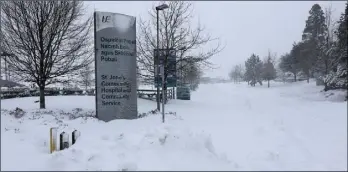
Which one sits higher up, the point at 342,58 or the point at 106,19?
the point at 106,19

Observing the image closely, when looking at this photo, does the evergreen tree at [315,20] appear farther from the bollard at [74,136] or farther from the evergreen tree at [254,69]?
the bollard at [74,136]

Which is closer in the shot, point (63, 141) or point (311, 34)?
point (63, 141)

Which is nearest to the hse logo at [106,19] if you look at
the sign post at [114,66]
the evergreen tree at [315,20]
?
the sign post at [114,66]

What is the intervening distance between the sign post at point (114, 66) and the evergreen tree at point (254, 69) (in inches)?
2399

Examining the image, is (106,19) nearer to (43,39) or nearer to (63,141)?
(43,39)

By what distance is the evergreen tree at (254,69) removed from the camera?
73694 mm

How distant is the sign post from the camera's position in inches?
540

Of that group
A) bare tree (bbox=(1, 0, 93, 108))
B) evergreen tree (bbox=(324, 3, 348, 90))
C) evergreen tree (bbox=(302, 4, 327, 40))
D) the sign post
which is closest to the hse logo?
the sign post

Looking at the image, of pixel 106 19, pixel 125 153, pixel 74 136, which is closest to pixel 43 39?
pixel 106 19

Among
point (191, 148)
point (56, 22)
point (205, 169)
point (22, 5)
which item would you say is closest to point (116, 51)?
point (56, 22)

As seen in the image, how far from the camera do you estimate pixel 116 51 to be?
14.0m

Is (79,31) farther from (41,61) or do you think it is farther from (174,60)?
(174,60)

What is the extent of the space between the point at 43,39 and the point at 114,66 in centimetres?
508

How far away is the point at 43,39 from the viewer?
16.5 meters
